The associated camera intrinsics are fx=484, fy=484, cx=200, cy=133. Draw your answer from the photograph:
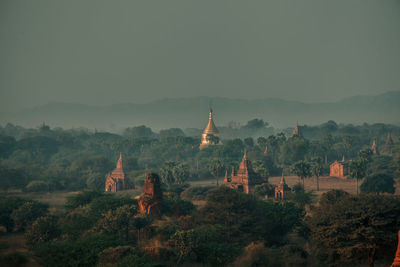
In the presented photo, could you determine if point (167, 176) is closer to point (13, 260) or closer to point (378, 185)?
point (378, 185)

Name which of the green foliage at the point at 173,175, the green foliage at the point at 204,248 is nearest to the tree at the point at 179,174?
the green foliage at the point at 173,175

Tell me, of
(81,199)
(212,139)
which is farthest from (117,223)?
(212,139)

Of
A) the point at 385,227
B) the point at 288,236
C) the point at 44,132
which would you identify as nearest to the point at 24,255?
the point at 288,236

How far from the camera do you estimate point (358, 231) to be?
116ft

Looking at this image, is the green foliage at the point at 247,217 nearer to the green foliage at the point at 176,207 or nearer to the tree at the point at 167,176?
the green foliage at the point at 176,207

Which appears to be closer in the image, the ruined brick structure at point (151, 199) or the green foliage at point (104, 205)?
the green foliage at point (104, 205)

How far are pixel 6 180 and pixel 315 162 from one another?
4995cm

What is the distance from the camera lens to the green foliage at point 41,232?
4203 centimetres

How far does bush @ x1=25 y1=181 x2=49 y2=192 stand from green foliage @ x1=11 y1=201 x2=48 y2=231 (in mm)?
28464

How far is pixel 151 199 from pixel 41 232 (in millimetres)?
11489

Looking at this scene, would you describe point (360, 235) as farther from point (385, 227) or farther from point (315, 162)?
point (315, 162)

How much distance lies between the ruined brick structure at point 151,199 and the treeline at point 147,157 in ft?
91.1

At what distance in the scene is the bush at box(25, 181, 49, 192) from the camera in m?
76.5

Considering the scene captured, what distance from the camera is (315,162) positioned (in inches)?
3004
